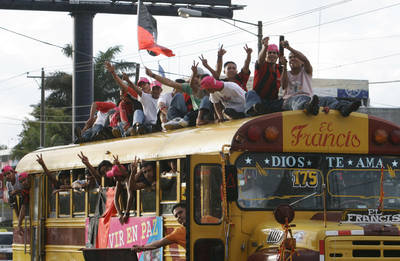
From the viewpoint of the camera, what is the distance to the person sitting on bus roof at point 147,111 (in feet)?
39.1

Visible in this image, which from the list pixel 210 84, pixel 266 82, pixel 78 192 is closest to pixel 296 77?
pixel 266 82

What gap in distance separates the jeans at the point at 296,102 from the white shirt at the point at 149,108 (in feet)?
10.8

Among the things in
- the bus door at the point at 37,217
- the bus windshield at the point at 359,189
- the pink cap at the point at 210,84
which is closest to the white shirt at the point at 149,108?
the bus door at the point at 37,217

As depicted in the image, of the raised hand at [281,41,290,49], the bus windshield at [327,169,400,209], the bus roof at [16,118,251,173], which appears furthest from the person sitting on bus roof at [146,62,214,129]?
the bus windshield at [327,169,400,209]

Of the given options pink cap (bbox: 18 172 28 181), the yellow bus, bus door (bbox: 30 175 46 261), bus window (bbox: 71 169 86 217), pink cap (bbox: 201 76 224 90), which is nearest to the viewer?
the yellow bus

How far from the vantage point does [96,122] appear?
46.0 ft

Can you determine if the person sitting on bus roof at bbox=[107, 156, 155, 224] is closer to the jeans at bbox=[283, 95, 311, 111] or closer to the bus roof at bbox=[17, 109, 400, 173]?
the bus roof at bbox=[17, 109, 400, 173]

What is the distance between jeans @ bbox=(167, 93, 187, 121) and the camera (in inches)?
444

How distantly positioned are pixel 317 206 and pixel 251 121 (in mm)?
1007

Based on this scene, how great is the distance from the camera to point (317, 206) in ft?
28.4

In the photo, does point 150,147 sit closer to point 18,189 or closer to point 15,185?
point 18,189

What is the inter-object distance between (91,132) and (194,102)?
104 inches

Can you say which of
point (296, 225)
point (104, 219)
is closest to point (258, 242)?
point (296, 225)

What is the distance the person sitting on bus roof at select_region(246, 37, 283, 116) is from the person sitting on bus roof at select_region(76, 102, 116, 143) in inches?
153
